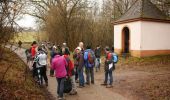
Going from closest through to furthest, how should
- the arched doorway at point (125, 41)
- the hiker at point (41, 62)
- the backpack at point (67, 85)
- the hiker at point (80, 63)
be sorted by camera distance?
the backpack at point (67, 85) < the hiker at point (41, 62) < the hiker at point (80, 63) < the arched doorway at point (125, 41)

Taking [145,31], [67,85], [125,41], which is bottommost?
[67,85]

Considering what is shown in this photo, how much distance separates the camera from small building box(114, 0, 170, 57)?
2500cm

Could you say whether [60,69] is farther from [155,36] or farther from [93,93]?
[155,36]

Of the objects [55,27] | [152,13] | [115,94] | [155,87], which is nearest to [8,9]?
[115,94]

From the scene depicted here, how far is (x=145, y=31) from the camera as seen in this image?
25125mm

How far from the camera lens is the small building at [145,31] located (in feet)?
82.0

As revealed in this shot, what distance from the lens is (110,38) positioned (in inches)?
1581

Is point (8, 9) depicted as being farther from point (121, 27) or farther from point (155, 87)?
point (121, 27)

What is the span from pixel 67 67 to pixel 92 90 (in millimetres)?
2129

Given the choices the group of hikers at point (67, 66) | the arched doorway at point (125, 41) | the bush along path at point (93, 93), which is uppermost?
the arched doorway at point (125, 41)

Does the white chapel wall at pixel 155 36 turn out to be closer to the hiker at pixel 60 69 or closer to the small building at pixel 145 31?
the small building at pixel 145 31

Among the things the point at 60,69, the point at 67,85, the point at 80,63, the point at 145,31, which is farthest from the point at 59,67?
the point at 145,31

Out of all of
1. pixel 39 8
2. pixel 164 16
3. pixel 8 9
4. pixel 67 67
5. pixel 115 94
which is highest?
pixel 39 8

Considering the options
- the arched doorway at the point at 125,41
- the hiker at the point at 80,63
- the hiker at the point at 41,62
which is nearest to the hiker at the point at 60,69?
the hiker at the point at 41,62
